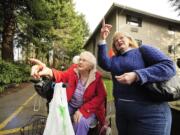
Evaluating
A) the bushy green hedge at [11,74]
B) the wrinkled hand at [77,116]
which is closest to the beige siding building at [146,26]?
the bushy green hedge at [11,74]

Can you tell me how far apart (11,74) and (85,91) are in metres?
15.7

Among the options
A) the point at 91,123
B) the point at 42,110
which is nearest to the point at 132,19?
the point at 42,110

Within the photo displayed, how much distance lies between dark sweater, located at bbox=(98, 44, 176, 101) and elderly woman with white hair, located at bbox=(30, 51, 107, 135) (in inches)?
24.1

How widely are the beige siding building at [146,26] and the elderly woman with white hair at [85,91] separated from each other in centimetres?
2163

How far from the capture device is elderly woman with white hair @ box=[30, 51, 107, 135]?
3.65 metres

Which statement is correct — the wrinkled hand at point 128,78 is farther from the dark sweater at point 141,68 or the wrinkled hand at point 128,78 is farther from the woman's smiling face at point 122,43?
the woman's smiling face at point 122,43

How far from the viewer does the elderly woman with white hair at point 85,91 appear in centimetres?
365

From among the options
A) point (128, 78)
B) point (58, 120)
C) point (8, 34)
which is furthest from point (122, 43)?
point (8, 34)

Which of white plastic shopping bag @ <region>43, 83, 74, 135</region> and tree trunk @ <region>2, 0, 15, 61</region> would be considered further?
tree trunk @ <region>2, 0, 15, 61</region>

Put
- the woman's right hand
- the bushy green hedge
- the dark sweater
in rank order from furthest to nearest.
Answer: the bushy green hedge, the woman's right hand, the dark sweater

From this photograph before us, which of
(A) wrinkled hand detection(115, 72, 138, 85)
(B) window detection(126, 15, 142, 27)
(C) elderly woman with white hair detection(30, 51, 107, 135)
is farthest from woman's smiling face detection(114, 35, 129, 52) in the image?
(B) window detection(126, 15, 142, 27)

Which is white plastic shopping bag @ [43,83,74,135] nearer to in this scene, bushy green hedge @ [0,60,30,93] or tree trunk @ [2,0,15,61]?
bushy green hedge @ [0,60,30,93]

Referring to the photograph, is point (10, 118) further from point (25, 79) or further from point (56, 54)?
point (56, 54)

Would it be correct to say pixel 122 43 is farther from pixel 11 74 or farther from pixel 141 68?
pixel 11 74
